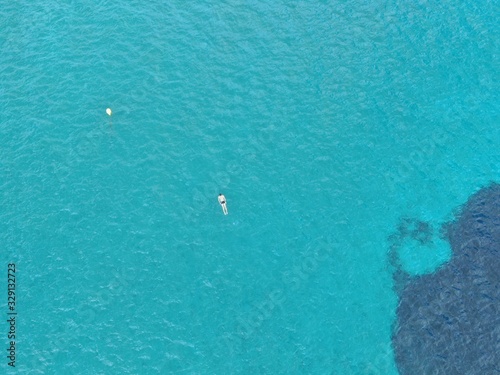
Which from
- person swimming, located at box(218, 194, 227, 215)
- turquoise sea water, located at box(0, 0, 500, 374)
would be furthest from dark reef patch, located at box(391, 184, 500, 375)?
person swimming, located at box(218, 194, 227, 215)

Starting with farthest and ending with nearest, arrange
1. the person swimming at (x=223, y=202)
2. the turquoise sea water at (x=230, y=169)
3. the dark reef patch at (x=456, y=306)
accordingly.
Result: the person swimming at (x=223, y=202) → the turquoise sea water at (x=230, y=169) → the dark reef patch at (x=456, y=306)

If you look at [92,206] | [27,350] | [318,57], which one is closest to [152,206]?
[92,206]

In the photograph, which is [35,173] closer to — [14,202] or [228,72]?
[14,202]

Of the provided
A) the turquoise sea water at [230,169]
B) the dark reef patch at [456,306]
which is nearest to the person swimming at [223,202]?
the turquoise sea water at [230,169]

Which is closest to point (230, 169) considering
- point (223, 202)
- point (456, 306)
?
point (223, 202)

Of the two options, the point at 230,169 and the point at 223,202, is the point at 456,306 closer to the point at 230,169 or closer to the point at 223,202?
the point at 223,202

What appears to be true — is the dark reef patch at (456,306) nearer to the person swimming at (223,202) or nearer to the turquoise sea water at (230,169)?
the turquoise sea water at (230,169)
